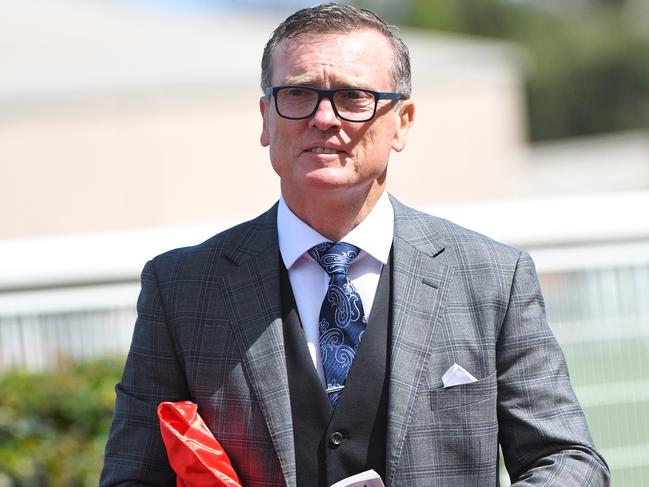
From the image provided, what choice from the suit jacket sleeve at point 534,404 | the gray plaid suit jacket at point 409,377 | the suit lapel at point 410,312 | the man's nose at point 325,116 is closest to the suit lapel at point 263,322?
the gray plaid suit jacket at point 409,377

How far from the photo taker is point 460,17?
5831 cm

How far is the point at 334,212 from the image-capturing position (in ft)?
9.26

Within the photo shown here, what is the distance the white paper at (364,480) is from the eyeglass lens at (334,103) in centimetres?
86

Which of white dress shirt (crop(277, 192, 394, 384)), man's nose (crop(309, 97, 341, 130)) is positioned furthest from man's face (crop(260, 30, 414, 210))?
white dress shirt (crop(277, 192, 394, 384))

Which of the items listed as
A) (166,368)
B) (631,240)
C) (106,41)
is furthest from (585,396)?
(106,41)

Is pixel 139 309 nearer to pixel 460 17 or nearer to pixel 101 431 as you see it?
pixel 101 431

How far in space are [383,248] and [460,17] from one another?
187ft

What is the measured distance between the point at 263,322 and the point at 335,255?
253 mm

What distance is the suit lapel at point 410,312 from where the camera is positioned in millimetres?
2672

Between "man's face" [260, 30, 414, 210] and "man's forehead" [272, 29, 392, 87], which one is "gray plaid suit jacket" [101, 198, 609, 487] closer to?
"man's face" [260, 30, 414, 210]

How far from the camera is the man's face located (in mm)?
2707

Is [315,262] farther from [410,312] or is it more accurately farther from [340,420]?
[340,420]

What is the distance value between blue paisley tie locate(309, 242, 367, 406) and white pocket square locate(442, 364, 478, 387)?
235mm

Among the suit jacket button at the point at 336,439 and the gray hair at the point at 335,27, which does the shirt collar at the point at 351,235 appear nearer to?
the gray hair at the point at 335,27
